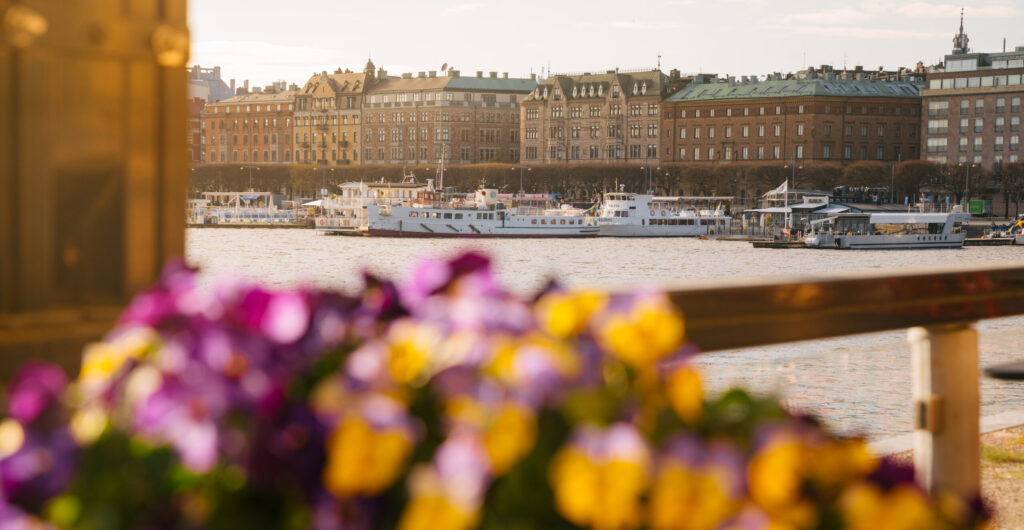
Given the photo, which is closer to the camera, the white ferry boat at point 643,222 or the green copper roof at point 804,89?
the white ferry boat at point 643,222

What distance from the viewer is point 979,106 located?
3433 inches

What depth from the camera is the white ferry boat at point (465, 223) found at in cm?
6956

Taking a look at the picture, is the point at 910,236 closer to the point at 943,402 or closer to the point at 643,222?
the point at 643,222

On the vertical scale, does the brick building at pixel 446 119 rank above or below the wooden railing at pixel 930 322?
above

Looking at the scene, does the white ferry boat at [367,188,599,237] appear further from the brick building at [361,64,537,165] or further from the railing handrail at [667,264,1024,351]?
the railing handrail at [667,264,1024,351]

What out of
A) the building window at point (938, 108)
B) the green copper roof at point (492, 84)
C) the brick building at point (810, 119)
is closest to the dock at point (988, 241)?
the building window at point (938, 108)

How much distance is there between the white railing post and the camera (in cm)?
279

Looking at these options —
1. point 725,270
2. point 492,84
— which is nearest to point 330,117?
point 492,84

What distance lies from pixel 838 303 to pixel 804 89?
9235cm

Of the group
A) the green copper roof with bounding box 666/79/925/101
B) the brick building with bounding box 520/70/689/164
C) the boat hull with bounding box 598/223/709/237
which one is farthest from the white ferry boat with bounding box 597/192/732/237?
the brick building with bounding box 520/70/689/164

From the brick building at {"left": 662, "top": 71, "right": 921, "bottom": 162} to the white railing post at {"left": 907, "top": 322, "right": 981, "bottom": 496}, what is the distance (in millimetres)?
90914

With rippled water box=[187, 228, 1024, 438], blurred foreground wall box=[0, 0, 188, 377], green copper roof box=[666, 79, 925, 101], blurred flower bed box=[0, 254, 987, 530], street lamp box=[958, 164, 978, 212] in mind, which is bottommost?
rippled water box=[187, 228, 1024, 438]

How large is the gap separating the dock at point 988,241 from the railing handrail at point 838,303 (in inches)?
2595

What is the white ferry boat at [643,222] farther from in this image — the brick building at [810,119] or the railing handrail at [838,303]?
the railing handrail at [838,303]
